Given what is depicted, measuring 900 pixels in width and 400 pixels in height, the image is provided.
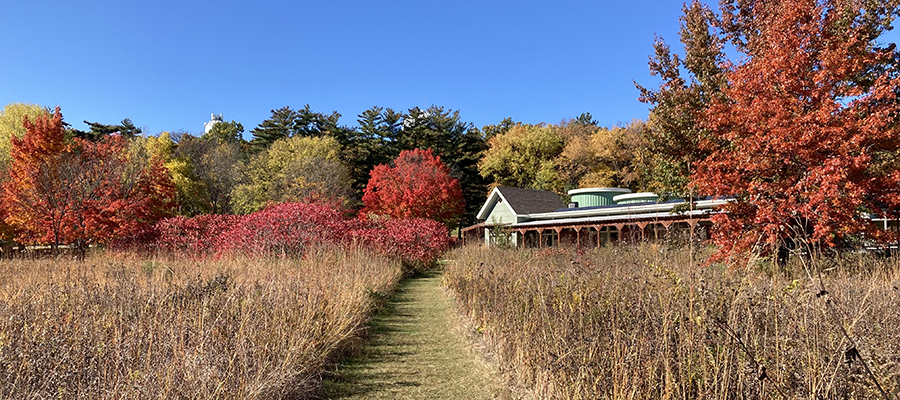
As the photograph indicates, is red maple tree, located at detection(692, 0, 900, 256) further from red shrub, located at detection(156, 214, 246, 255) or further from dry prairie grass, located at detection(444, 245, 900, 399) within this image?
red shrub, located at detection(156, 214, 246, 255)

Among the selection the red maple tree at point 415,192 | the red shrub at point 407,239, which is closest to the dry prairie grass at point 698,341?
the red shrub at point 407,239

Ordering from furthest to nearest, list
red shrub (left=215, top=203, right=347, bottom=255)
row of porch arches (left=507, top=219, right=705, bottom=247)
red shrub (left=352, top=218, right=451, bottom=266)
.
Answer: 1. row of porch arches (left=507, top=219, right=705, bottom=247)
2. red shrub (left=352, top=218, right=451, bottom=266)
3. red shrub (left=215, top=203, right=347, bottom=255)

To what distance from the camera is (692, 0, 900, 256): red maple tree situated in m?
7.77

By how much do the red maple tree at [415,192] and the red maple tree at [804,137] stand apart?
22.1 metres

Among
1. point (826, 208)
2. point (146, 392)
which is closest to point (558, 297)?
point (146, 392)

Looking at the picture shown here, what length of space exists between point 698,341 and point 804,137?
6199mm

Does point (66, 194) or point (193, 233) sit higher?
point (66, 194)

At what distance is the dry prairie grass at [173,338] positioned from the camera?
335cm

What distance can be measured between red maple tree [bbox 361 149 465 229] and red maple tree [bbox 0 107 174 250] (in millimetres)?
14707

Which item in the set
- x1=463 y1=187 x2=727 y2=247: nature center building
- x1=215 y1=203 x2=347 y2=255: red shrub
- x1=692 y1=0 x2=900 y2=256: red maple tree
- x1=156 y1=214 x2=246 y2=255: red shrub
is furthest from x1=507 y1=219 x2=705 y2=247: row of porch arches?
x1=156 y1=214 x2=246 y2=255: red shrub

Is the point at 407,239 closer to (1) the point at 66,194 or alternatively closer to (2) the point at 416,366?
(1) the point at 66,194

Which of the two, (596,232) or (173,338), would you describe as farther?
(596,232)

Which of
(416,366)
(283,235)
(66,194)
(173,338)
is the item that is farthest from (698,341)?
(66,194)

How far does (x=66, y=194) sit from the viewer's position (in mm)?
15977
